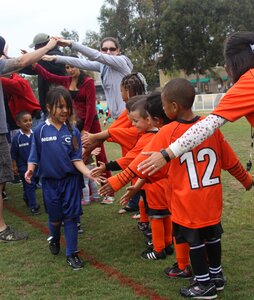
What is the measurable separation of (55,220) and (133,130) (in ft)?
3.76

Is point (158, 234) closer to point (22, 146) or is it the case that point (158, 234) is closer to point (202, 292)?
point (202, 292)

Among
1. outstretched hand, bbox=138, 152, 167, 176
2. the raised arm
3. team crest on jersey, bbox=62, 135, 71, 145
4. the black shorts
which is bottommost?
the black shorts

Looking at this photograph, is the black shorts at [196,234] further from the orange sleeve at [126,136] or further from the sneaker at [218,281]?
the orange sleeve at [126,136]

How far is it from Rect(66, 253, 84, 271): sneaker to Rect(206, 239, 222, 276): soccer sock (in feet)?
4.06

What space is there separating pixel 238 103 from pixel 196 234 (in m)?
0.99

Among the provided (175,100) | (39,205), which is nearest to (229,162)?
(175,100)

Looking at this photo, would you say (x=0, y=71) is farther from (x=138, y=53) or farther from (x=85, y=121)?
(x=138, y=53)

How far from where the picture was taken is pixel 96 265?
3943 millimetres

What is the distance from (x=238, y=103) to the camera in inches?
106

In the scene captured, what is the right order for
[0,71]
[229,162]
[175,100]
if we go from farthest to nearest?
1. [0,71]
2. [229,162]
3. [175,100]

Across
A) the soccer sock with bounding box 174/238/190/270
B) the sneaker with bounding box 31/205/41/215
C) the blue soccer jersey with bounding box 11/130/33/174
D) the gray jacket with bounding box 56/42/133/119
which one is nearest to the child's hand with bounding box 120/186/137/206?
the soccer sock with bounding box 174/238/190/270

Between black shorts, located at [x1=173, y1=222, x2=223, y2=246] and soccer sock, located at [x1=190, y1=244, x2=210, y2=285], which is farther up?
black shorts, located at [x1=173, y1=222, x2=223, y2=246]

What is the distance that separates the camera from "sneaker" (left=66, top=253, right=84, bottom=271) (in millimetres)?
3861

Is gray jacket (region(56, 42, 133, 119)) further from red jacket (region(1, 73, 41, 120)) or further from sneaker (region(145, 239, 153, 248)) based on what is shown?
sneaker (region(145, 239, 153, 248))
